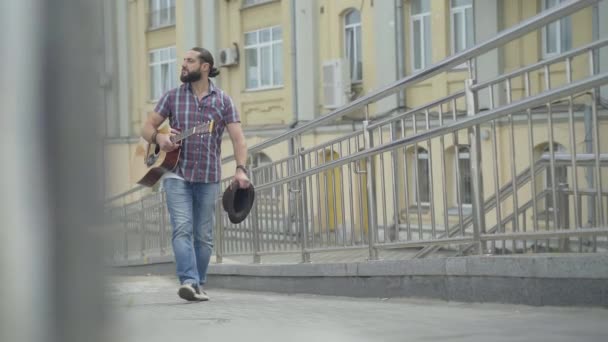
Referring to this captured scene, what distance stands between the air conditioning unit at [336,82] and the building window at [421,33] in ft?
4.68

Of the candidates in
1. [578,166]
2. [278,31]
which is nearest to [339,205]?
[578,166]

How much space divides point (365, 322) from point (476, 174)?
4.70 ft

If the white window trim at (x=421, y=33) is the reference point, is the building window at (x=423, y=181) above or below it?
below

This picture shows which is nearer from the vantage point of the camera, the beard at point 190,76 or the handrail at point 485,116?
the handrail at point 485,116

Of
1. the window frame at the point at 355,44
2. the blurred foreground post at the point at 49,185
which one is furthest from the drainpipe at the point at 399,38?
the blurred foreground post at the point at 49,185

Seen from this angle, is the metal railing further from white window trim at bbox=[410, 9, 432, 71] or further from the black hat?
white window trim at bbox=[410, 9, 432, 71]

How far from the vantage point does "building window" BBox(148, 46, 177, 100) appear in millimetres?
24781

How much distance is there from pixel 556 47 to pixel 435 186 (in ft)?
35.5

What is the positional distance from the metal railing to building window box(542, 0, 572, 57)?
29.9 feet

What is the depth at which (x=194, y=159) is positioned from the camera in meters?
6.93

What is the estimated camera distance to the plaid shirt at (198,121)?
6.93m

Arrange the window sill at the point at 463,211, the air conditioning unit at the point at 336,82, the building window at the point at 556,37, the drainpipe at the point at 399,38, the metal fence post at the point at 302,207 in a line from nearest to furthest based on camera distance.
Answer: the window sill at the point at 463,211, the metal fence post at the point at 302,207, the building window at the point at 556,37, the drainpipe at the point at 399,38, the air conditioning unit at the point at 336,82

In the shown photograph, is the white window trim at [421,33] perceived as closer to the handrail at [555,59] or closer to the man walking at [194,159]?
the man walking at [194,159]

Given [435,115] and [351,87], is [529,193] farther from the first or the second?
[351,87]
